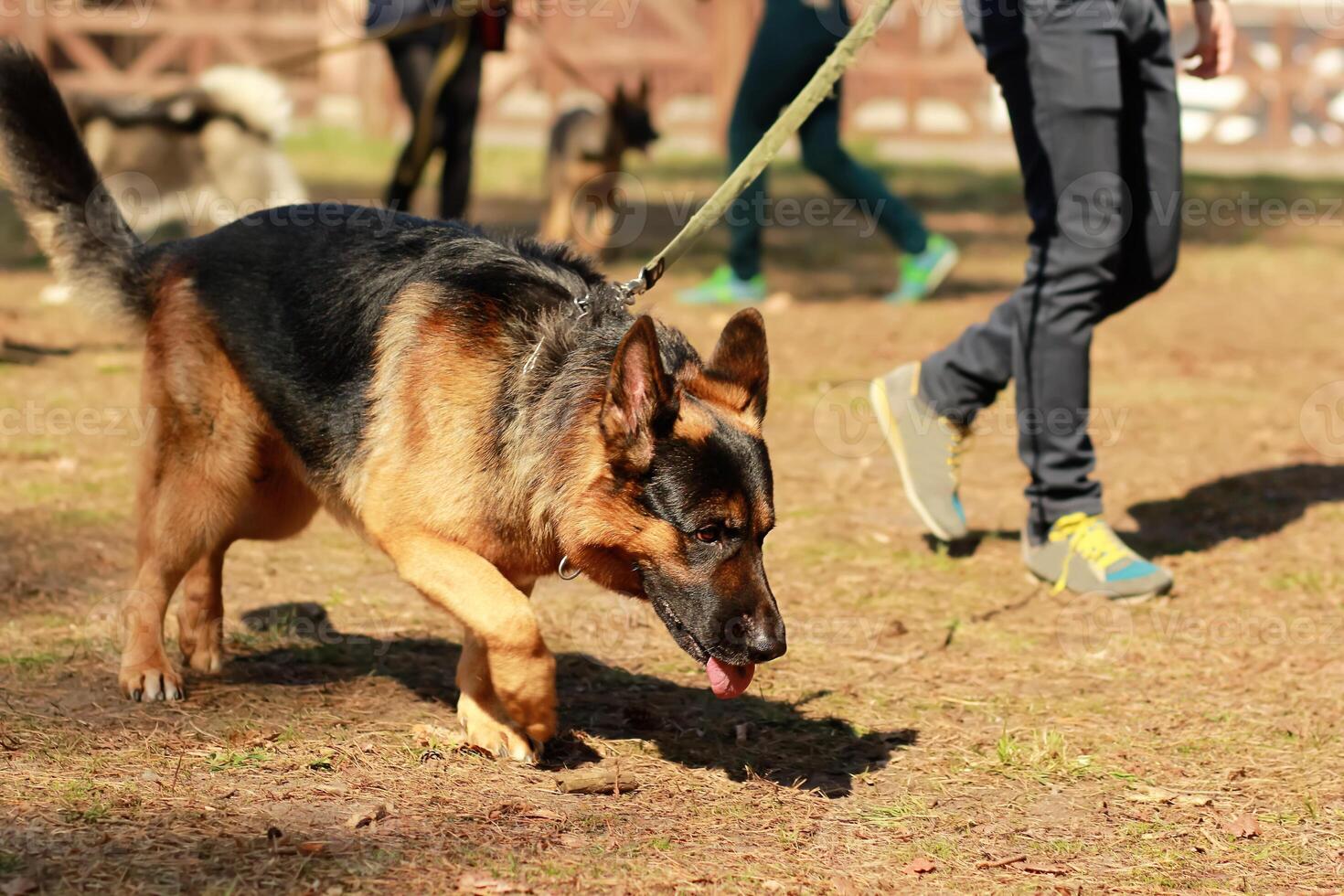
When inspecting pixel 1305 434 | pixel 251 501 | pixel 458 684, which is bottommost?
pixel 1305 434

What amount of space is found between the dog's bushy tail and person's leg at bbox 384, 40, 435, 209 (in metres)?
4.88

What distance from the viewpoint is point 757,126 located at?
9.85m

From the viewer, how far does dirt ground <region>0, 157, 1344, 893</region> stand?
324 cm

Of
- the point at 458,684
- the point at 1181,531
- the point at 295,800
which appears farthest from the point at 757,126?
the point at 295,800

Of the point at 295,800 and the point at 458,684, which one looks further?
the point at 458,684

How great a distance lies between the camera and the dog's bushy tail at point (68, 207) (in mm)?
4477

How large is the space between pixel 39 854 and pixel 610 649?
2181 mm

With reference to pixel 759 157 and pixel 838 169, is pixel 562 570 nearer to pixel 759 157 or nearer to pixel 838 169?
pixel 759 157

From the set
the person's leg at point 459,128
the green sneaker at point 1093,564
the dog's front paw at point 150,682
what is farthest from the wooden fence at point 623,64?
the dog's front paw at point 150,682

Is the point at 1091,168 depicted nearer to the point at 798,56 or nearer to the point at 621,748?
the point at 621,748

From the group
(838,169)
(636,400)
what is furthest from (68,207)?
(838,169)

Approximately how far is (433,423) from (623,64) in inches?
730

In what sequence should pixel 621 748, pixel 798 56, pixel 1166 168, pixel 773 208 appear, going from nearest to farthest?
1. pixel 621 748
2. pixel 1166 168
3. pixel 798 56
4. pixel 773 208

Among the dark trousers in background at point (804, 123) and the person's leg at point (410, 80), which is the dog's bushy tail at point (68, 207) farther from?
the dark trousers in background at point (804, 123)
